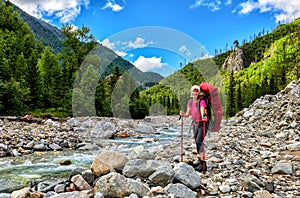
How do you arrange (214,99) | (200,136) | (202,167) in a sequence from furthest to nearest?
(200,136) < (202,167) < (214,99)

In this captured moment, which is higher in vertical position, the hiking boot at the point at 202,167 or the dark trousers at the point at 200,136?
the dark trousers at the point at 200,136

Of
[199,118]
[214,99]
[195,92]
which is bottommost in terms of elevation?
[199,118]

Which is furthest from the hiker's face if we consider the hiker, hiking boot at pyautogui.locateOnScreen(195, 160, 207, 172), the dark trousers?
hiking boot at pyautogui.locateOnScreen(195, 160, 207, 172)

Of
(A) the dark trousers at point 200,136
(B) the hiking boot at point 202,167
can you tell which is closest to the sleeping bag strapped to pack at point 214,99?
(A) the dark trousers at point 200,136

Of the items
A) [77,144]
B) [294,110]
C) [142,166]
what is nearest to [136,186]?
[142,166]

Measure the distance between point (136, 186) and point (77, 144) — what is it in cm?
1057

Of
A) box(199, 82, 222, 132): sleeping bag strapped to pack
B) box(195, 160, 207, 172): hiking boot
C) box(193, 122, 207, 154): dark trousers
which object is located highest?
box(199, 82, 222, 132): sleeping bag strapped to pack

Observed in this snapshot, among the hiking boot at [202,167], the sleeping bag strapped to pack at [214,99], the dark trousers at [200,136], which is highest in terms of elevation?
the sleeping bag strapped to pack at [214,99]

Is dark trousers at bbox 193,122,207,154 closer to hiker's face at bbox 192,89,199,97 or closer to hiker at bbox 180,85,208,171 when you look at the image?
hiker at bbox 180,85,208,171

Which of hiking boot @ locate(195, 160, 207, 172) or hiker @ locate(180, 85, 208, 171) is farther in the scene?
hiking boot @ locate(195, 160, 207, 172)

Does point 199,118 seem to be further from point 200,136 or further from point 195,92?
point 195,92

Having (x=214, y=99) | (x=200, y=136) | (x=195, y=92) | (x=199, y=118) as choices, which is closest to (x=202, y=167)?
(x=200, y=136)

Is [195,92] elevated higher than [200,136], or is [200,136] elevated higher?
[195,92]

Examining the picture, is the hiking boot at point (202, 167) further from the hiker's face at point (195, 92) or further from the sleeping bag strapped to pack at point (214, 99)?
the hiker's face at point (195, 92)
